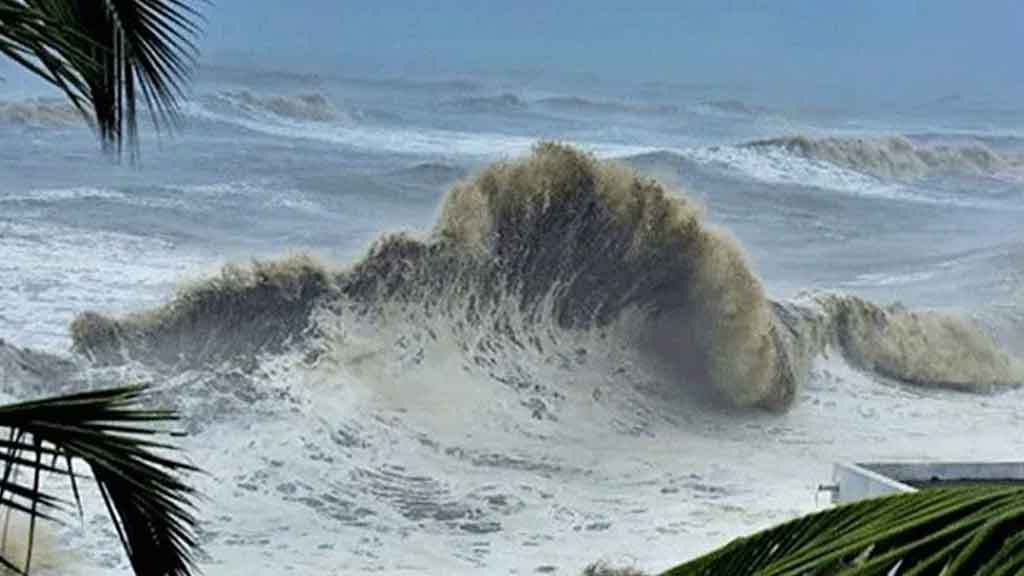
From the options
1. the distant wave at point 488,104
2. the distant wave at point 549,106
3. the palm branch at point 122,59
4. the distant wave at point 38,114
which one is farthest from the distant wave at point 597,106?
the palm branch at point 122,59

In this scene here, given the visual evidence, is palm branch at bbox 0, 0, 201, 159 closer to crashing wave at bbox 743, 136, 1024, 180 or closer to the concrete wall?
the concrete wall

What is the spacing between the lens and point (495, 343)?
17.7 metres

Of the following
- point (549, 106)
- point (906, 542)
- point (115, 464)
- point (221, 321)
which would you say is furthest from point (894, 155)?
point (906, 542)

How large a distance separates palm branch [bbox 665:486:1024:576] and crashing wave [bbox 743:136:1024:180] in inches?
1198

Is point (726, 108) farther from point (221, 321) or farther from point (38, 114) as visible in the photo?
point (221, 321)

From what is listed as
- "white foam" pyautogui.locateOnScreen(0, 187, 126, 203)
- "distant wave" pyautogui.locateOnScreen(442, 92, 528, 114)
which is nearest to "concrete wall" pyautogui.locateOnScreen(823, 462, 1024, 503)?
"white foam" pyautogui.locateOnScreen(0, 187, 126, 203)

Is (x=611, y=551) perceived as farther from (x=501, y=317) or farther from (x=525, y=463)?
(x=501, y=317)

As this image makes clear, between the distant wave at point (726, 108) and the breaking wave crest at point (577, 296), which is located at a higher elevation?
the distant wave at point (726, 108)

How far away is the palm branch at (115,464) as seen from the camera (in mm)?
1596

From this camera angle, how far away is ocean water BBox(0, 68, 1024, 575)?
12.9 metres

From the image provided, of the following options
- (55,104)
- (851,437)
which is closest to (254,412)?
(851,437)

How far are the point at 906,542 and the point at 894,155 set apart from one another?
33.1 metres

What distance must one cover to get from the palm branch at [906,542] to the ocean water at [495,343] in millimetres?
9892

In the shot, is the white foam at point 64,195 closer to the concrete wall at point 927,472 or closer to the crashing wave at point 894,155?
the crashing wave at point 894,155
